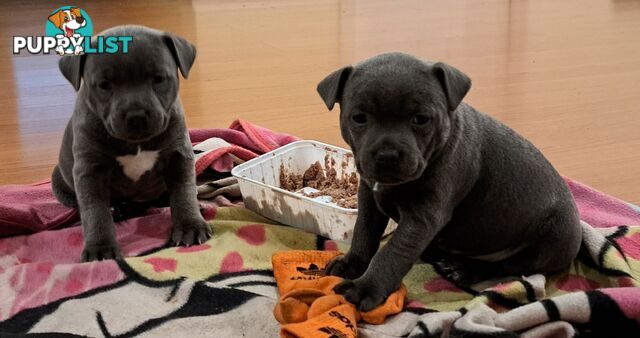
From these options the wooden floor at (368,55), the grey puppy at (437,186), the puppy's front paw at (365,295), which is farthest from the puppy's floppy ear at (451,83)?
the wooden floor at (368,55)

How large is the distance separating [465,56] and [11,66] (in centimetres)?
301

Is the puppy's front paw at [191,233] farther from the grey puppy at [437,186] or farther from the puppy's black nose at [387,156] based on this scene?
the puppy's black nose at [387,156]

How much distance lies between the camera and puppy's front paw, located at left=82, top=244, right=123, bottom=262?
235 centimetres

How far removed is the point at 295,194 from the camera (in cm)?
256

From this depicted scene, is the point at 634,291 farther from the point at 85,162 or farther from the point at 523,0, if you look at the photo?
the point at 523,0

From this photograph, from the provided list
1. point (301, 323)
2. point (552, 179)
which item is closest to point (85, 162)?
point (301, 323)

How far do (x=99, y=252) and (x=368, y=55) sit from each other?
3.06 meters

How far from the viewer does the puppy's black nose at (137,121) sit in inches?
88.4

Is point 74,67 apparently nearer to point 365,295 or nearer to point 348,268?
point 348,268

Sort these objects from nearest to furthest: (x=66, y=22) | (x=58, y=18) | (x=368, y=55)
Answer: (x=66, y=22)
(x=58, y=18)
(x=368, y=55)

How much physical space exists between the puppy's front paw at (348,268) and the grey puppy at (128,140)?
1.77 feet

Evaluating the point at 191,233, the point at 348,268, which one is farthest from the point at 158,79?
the point at 348,268

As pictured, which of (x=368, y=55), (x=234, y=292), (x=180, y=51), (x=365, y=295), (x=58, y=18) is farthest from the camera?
(x=368, y=55)

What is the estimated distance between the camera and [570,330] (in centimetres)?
183
